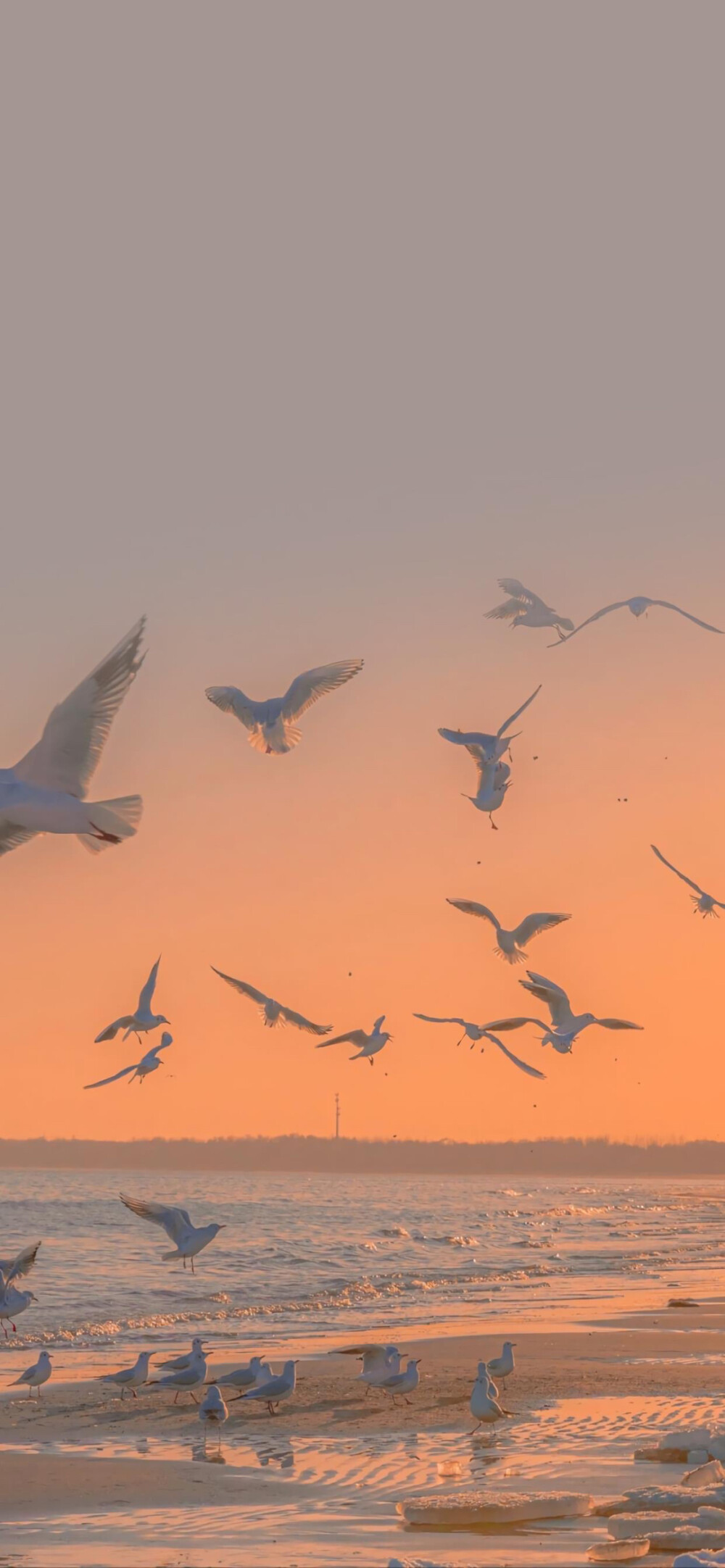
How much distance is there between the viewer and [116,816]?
9.32 m

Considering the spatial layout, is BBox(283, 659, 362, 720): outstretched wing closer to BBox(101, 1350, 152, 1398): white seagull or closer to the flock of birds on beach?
the flock of birds on beach

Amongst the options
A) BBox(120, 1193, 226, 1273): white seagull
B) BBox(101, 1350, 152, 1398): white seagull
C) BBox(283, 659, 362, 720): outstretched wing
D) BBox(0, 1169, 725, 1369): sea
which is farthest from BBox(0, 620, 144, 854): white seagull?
BBox(0, 1169, 725, 1369): sea

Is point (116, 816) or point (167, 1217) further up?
point (116, 816)

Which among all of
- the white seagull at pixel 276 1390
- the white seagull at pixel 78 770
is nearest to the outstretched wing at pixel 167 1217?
the white seagull at pixel 276 1390

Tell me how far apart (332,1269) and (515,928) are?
16.3 m

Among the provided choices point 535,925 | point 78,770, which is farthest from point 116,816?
point 535,925

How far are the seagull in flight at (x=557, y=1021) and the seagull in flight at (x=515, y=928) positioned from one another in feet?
1.45

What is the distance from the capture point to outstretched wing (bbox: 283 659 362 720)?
16656mm

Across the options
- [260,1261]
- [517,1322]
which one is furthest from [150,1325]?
[260,1261]

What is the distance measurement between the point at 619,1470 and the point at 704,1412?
3.15m

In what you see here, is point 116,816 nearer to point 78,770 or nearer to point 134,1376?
point 78,770

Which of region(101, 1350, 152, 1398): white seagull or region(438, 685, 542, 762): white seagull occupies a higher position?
region(438, 685, 542, 762): white seagull

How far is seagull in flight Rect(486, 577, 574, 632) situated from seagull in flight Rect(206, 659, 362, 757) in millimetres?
2809

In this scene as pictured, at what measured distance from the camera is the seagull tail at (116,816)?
9.27m
